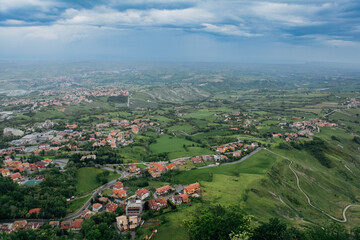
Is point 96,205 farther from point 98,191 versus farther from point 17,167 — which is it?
point 17,167

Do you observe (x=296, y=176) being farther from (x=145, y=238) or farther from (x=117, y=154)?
(x=117, y=154)

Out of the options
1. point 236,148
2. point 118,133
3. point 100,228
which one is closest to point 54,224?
point 100,228

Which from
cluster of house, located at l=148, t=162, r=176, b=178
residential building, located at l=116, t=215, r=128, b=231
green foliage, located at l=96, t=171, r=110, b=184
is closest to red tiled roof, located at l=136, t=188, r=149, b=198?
residential building, located at l=116, t=215, r=128, b=231

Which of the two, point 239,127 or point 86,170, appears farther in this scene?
point 239,127

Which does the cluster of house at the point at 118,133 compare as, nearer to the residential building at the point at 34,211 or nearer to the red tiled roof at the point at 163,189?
the red tiled roof at the point at 163,189

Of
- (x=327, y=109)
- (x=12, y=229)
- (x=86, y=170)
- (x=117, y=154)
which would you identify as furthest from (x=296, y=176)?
(x=327, y=109)

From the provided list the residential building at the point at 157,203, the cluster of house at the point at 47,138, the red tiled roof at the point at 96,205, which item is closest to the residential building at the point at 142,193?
Answer: the residential building at the point at 157,203

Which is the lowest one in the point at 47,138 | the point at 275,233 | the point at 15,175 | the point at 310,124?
the point at 47,138
